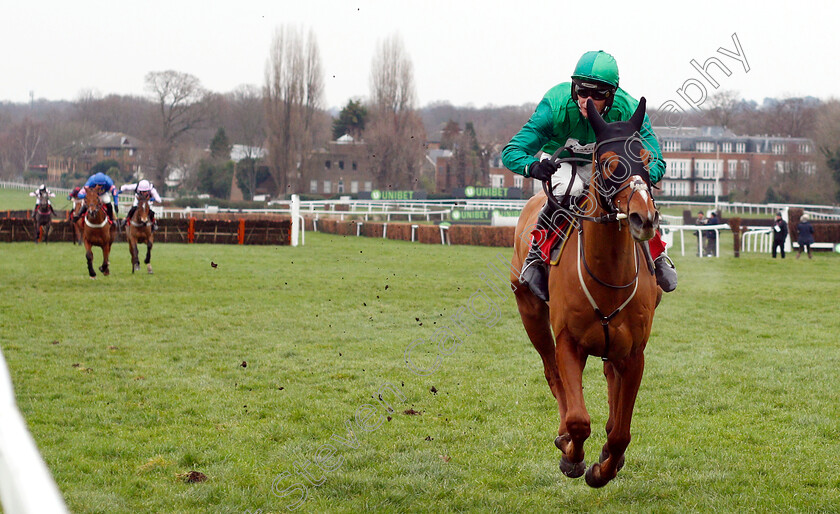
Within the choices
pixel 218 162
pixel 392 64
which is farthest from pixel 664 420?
pixel 218 162

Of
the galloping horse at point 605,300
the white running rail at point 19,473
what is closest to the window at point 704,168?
the galloping horse at point 605,300

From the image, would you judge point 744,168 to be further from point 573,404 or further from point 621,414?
point 573,404

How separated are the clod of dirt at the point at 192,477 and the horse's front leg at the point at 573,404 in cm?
222

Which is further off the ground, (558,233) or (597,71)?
(597,71)

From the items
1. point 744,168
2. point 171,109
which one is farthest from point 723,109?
point 171,109

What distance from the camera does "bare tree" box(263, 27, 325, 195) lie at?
117ft

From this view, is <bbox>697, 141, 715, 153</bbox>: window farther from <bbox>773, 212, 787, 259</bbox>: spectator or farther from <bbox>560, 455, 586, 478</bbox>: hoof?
<bbox>560, 455, 586, 478</bbox>: hoof

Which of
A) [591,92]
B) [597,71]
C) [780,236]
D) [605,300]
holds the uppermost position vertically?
[597,71]

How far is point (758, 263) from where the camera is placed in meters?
22.6

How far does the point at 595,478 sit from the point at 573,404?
51 cm

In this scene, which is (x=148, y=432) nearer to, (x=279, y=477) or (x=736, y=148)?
(x=279, y=477)

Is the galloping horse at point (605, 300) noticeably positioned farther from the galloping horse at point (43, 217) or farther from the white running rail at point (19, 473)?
the galloping horse at point (43, 217)

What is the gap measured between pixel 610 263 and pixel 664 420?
259 centimetres

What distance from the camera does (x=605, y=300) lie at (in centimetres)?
443
